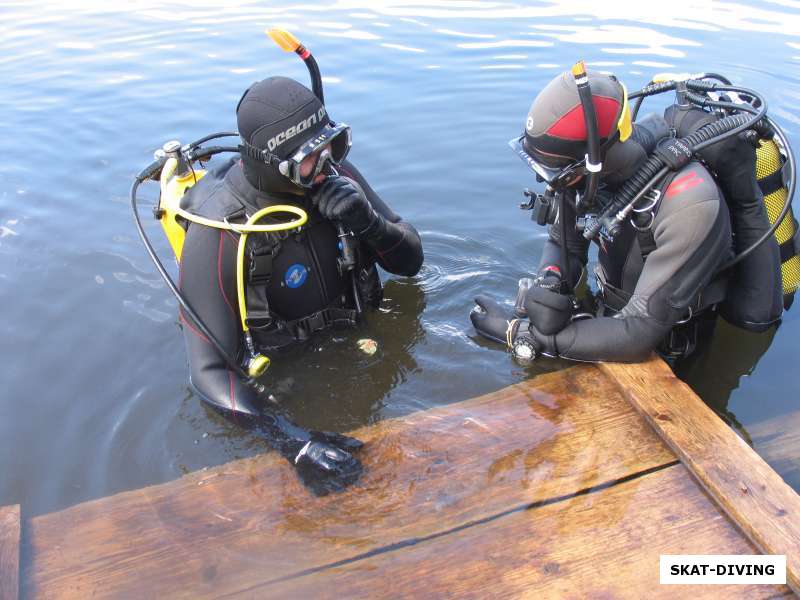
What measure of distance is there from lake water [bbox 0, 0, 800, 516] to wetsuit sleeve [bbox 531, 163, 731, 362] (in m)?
0.42

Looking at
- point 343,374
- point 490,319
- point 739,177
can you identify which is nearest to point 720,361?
point 739,177

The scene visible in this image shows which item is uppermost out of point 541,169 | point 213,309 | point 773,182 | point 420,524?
point 541,169

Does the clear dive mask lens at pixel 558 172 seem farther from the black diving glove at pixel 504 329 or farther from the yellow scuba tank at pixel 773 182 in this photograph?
the yellow scuba tank at pixel 773 182

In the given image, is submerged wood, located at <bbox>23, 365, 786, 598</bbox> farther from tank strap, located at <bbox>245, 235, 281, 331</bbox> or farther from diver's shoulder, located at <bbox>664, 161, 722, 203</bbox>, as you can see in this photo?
diver's shoulder, located at <bbox>664, 161, 722, 203</bbox>

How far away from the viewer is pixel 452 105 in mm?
7473

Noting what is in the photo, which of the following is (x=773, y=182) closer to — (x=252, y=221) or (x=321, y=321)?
(x=321, y=321)

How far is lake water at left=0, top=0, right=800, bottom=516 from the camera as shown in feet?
11.6

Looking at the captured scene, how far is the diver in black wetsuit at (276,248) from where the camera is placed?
2920mm

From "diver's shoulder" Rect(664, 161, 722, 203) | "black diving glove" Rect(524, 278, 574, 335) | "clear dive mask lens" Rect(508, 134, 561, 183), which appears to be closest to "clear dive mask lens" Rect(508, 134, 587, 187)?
"clear dive mask lens" Rect(508, 134, 561, 183)

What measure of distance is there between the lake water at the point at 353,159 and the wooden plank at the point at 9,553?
1.77 ft

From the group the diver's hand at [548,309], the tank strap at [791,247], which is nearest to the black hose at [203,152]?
the diver's hand at [548,309]

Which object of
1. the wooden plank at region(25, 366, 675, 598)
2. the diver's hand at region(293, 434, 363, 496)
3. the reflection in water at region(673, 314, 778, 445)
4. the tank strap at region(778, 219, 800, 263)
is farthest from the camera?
the reflection in water at region(673, 314, 778, 445)

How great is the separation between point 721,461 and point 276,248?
209 centimetres

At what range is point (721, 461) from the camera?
102 inches
